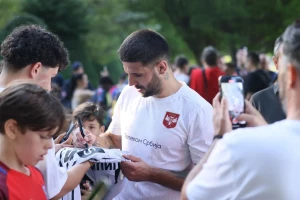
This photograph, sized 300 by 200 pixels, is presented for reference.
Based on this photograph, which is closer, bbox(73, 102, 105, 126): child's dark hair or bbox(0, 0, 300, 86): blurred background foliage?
bbox(73, 102, 105, 126): child's dark hair

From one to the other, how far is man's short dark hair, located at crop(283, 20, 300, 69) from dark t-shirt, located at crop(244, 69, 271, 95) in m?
7.63

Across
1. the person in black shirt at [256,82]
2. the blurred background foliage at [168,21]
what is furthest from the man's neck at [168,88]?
the blurred background foliage at [168,21]

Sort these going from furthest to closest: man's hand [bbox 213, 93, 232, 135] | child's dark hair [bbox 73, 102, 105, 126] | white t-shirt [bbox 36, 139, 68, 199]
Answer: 1. child's dark hair [bbox 73, 102, 105, 126]
2. white t-shirt [bbox 36, 139, 68, 199]
3. man's hand [bbox 213, 93, 232, 135]

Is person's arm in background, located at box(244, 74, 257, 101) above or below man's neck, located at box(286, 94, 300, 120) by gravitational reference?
below

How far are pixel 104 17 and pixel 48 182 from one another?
33.6 metres

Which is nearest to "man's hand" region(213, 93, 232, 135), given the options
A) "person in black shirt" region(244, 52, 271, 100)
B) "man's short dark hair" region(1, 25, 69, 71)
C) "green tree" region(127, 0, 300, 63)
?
"man's short dark hair" region(1, 25, 69, 71)

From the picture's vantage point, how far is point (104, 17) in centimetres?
3631

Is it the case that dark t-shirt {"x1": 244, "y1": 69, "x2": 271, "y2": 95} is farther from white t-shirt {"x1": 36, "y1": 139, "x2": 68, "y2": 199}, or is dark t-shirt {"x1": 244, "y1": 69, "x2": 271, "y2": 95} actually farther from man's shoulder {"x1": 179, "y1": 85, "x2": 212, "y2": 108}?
white t-shirt {"x1": 36, "y1": 139, "x2": 68, "y2": 199}

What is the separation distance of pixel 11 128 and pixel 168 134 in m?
1.40

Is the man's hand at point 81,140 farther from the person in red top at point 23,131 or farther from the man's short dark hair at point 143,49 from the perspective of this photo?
the person in red top at point 23,131

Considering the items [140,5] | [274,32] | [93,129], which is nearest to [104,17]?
[140,5]

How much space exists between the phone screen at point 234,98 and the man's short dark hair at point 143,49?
62.0 inches

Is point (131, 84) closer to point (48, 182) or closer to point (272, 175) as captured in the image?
point (48, 182)

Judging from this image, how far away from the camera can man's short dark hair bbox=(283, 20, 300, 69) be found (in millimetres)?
2387
